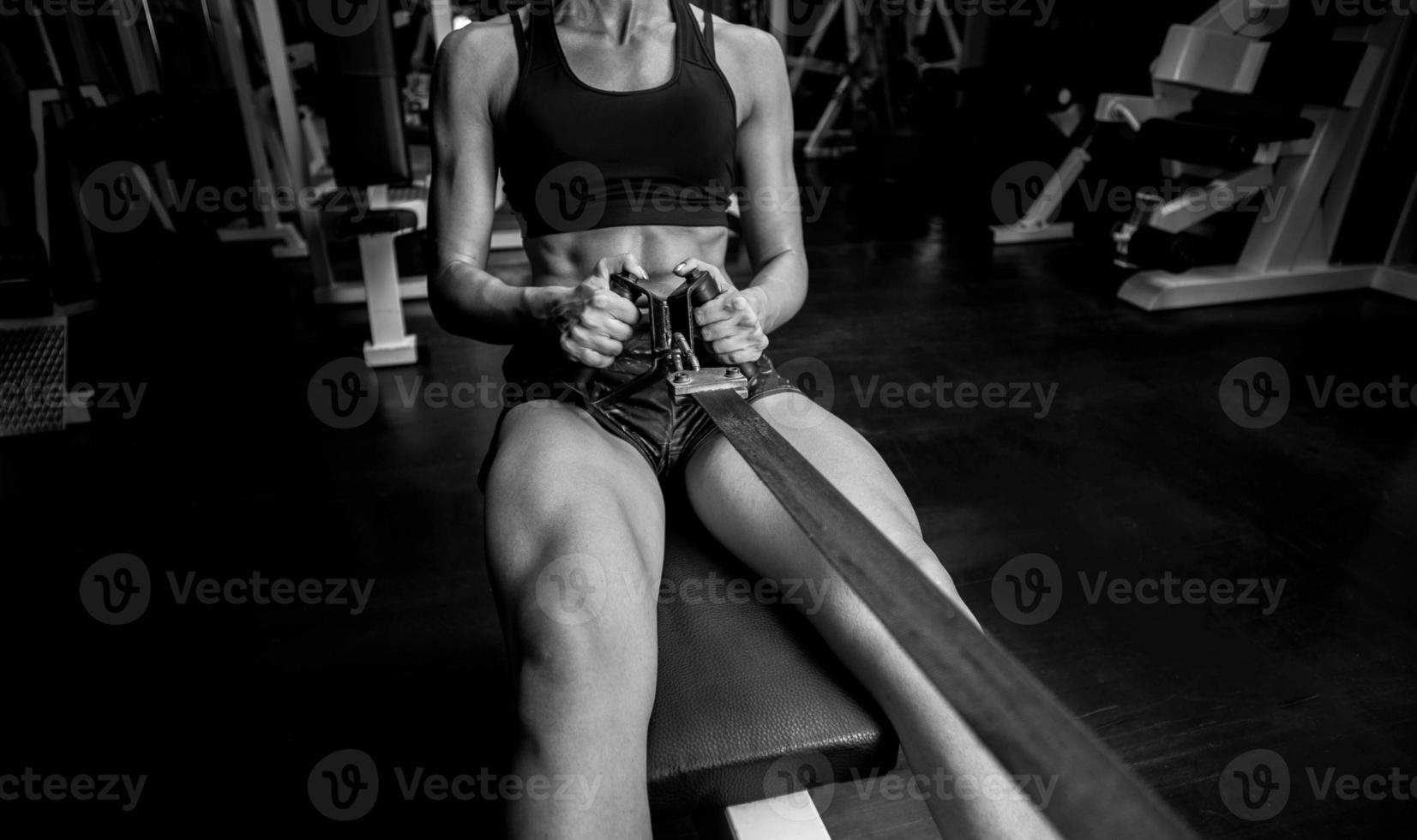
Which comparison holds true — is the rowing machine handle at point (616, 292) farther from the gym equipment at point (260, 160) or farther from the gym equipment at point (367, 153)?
the gym equipment at point (260, 160)

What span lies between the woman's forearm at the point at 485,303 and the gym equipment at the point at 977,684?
470mm

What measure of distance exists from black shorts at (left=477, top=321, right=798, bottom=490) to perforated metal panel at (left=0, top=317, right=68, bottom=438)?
6.72ft

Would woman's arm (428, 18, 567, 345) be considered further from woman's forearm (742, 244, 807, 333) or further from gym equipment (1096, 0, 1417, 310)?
gym equipment (1096, 0, 1417, 310)

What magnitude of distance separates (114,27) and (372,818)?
172 inches

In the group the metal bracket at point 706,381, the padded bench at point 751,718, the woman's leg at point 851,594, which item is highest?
the metal bracket at point 706,381

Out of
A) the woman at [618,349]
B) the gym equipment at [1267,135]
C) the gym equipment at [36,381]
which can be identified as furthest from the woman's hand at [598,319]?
the gym equipment at [1267,135]

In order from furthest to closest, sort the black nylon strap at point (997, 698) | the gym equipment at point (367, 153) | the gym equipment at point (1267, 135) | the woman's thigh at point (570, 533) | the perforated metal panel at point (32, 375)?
the gym equipment at point (1267, 135) → the gym equipment at point (367, 153) → the perforated metal panel at point (32, 375) → the woman's thigh at point (570, 533) → the black nylon strap at point (997, 698)

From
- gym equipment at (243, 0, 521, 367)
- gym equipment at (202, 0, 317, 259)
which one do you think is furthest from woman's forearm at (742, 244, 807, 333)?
gym equipment at (202, 0, 317, 259)

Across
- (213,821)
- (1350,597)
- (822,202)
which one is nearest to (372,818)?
(213,821)

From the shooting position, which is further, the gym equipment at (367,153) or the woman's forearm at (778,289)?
the gym equipment at (367,153)

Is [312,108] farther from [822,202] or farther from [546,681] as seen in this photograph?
[546,681]

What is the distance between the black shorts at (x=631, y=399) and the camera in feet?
3.60

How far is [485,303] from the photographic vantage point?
117cm

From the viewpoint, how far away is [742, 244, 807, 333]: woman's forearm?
121 centimetres
